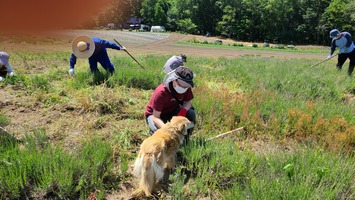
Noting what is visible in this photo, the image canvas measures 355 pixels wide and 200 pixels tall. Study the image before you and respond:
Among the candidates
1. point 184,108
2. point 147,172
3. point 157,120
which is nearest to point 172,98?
point 184,108

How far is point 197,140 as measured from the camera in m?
3.78

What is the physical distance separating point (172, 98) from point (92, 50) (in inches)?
140

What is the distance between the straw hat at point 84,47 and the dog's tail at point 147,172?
14.7 ft

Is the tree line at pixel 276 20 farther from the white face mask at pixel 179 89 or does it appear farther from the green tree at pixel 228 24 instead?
the white face mask at pixel 179 89

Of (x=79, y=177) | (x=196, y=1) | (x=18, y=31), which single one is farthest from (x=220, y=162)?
(x=196, y=1)

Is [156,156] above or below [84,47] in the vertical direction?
below

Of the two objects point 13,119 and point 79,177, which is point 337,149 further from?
point 13,119

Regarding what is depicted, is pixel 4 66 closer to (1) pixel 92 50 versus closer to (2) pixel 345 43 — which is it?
(1) pixel 92 50

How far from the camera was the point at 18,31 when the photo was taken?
2.29ft

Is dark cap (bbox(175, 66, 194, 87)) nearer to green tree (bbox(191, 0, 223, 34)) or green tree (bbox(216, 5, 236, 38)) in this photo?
green tree (bbox(216, 5, 236, 38))

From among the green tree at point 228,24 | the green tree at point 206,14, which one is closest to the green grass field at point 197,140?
the green tree at point 228,24

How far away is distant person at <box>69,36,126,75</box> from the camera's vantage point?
6559 millimetres

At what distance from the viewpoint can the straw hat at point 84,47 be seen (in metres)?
6.49

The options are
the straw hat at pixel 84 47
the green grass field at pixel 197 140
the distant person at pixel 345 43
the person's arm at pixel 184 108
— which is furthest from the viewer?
the distant person at pixel 345 43
